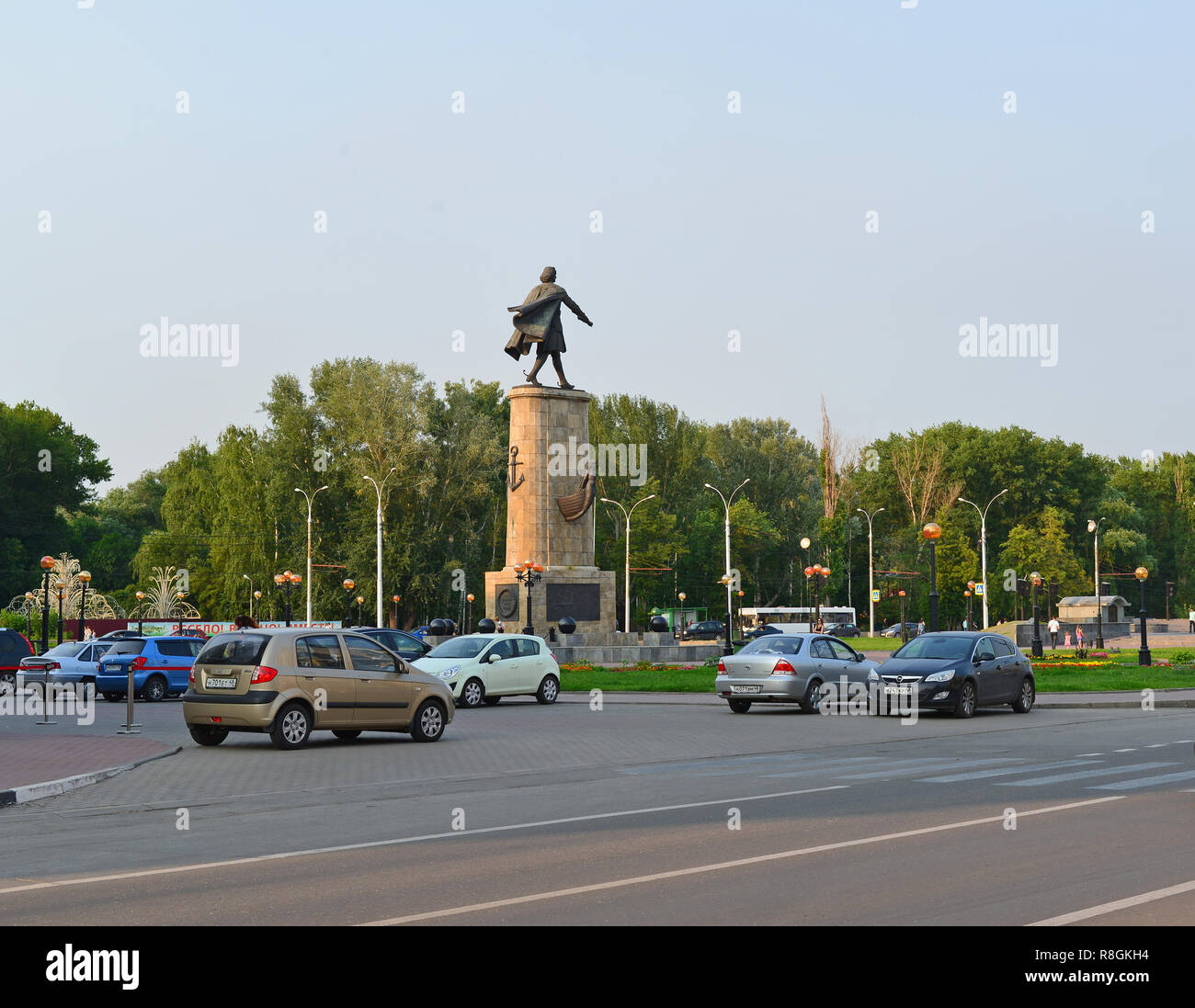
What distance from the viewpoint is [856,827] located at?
35.8 ft

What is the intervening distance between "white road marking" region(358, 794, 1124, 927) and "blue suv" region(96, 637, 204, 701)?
25.1 m

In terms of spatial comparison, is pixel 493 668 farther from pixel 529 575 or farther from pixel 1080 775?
pixel 1080 775

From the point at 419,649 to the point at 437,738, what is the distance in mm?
12004

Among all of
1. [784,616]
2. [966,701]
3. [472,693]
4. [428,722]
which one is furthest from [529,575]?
[784,616]

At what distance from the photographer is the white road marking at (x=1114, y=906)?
7.20m

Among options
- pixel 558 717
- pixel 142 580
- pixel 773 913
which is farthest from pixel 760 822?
pixel 142 580

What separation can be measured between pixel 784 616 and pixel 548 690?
71.1 meters

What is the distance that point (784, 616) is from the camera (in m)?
99.4

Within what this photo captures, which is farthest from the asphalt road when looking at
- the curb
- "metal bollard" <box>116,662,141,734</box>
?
"metal bollard" <box>116,662,141,734</box>

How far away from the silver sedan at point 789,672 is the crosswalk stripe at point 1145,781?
10396 mm

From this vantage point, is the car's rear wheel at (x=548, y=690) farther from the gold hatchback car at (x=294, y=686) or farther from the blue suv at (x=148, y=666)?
the gold hatchback car at (x=294, y=686)

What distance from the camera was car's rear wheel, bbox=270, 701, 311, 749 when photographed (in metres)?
18.5

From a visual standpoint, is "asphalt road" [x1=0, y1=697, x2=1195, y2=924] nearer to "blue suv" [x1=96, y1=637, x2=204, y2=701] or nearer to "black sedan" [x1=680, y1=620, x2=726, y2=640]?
"blue suv" [x1=96, y1=637, x2=204, y2=701]

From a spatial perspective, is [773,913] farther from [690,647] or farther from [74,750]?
[690,647]
